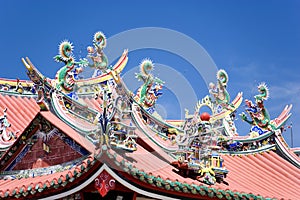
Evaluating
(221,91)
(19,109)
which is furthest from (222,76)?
(19,109)

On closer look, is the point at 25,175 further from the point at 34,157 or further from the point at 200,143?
the point at 200,143

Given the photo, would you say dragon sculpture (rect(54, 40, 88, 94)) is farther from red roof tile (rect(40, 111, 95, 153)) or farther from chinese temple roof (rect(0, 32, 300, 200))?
red roof tile (rect(40, 111, 95, 153))

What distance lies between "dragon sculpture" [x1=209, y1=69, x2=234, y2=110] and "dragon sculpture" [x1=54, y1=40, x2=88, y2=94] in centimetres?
321

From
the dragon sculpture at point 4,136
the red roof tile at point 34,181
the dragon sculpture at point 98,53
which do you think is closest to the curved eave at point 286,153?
the dragon sculpture at point 98,53

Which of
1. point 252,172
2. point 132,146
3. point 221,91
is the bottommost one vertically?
point 132,146

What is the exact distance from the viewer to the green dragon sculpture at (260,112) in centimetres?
1305

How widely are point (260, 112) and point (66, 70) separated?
4.15 meters

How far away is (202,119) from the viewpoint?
34.7 feet

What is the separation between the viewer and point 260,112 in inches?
522

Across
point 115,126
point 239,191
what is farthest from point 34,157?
point 239,191

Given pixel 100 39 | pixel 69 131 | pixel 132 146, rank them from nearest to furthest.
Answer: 1. pixel 132 146
2. pixel 69 131
3. pixel 100 39

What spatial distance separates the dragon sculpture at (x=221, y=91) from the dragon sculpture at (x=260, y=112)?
842mm

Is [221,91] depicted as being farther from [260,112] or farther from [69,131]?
[69,131]

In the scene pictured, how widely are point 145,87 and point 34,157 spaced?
3508 millimetres
